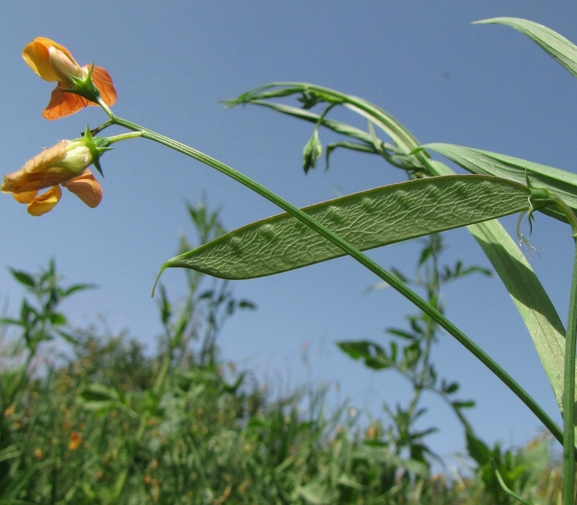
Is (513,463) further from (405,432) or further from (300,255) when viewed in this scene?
(300,255)

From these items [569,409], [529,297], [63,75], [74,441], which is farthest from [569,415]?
[74,441]

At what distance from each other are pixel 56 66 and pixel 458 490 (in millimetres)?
1414

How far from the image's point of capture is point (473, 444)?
79cm

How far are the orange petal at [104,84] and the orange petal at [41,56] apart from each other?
3 cm

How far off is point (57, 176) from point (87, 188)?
0.03 metres

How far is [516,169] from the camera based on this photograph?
15.2 inches

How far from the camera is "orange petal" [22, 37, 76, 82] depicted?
0.41m

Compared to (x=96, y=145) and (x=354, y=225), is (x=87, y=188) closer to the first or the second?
(x=96, y=145)

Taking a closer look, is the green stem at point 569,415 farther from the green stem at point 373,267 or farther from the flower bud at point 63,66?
the flower bud at point 63,66

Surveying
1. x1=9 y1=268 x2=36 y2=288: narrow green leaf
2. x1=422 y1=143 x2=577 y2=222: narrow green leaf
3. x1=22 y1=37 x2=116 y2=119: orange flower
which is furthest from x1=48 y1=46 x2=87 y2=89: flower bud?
x1=9 y1=268 x2=36 y2=288: narrow green leaf

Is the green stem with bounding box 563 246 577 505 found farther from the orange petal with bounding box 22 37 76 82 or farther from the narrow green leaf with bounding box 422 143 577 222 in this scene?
the orange petal with bounding box 22 37 76 82

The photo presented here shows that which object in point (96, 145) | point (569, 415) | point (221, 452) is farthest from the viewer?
point (221, 452)

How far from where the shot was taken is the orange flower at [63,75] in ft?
1.32

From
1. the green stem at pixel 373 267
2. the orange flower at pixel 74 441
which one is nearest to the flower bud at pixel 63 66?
the green stem at pixel 373 267
